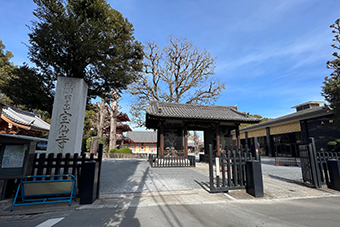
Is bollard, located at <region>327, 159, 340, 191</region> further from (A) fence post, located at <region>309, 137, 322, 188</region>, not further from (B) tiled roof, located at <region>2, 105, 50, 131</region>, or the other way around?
(B) tiled roof, located at <region>2, 105, 50, 131</region>

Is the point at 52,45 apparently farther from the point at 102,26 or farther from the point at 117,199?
the point at 117,199

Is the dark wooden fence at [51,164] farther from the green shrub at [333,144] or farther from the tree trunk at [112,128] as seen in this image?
the tree trunk at [112,128]

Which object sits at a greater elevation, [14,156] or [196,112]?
[196,112]

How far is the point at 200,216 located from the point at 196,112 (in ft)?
35.0

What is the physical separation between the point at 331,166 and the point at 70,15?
10.4m

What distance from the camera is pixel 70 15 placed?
5.84 m

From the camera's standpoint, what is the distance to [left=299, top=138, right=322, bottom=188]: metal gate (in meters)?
5.25

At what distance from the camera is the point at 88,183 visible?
378cm

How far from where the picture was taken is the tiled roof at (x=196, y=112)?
11531 mm

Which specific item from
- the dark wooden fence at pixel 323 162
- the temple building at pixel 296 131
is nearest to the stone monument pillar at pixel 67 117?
the dark wooden fence at pixel 323 162

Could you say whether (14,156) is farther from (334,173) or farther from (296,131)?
(296,131)

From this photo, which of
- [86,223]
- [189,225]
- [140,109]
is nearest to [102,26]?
[86,223]

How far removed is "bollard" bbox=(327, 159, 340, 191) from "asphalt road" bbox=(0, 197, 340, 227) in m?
1.76

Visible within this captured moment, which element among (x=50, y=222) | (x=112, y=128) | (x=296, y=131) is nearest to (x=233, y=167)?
(x=50, y=222)
